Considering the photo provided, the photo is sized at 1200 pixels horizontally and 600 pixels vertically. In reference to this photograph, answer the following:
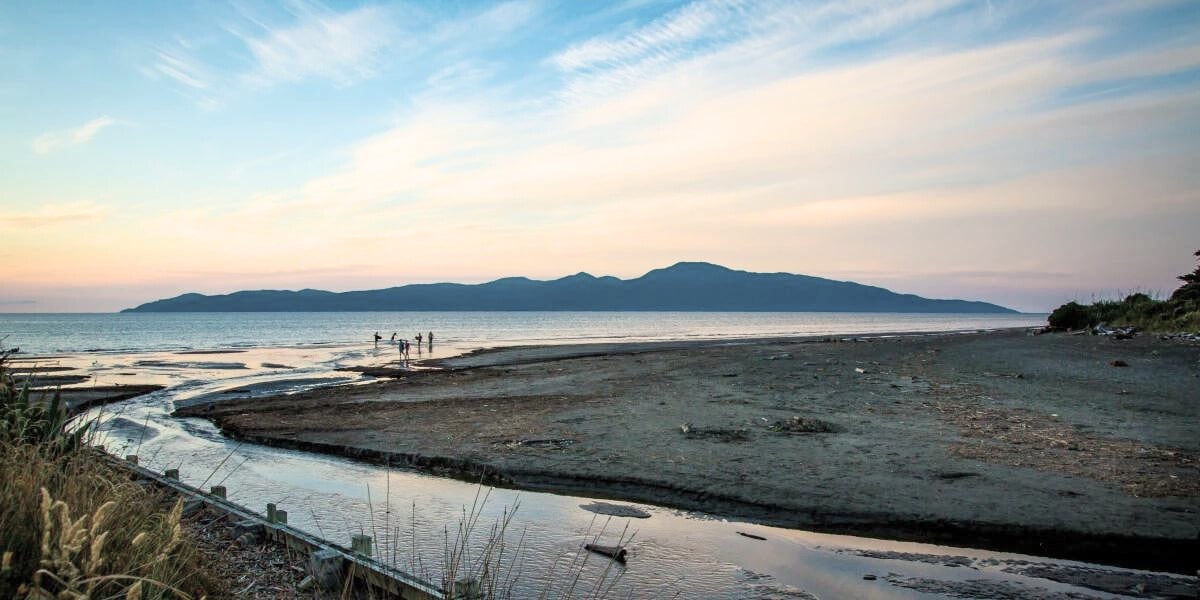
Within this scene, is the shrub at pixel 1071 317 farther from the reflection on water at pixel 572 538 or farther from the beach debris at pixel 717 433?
the reflection on water at pixel 572 538

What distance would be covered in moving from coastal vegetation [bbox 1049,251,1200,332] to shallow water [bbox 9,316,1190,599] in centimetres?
2857

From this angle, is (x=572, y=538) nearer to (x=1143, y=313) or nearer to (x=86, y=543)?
(x=86, y=543)

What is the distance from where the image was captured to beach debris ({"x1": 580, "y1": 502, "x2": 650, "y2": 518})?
9.48m

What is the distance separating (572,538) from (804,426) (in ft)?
21.9

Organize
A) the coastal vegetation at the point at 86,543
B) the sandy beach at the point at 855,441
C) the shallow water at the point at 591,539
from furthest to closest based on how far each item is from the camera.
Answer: the sandy beach at the point at 855,441, the shallow water at the point at 591,539, the coastal vegetation at the point at 86,543

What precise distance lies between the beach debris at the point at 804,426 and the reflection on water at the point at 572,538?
4.76 metres

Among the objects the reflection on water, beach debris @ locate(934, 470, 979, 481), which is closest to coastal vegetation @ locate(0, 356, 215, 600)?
the reflection on water

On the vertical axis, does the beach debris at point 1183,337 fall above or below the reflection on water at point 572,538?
above

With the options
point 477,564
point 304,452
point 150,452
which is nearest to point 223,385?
point 150,452

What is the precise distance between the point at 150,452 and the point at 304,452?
126 inches

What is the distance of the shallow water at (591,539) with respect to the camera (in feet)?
23.0

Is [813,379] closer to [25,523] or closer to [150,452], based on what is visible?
[150,452]

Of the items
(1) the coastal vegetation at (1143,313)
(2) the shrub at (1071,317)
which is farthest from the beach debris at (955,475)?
(2) the shrub at (1071,317)

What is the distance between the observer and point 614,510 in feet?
31.8
